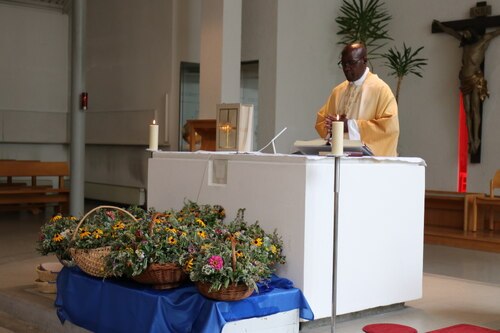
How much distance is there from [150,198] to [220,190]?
0.88 metres

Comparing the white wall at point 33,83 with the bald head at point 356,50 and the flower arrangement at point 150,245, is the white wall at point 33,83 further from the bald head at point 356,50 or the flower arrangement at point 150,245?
the flower arrangement at point 150,245

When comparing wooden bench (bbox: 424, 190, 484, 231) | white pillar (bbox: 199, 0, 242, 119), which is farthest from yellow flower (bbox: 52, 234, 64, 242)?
wooden bench (bbox: 424, 190, 484, 231)

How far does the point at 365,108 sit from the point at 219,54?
4.93 m

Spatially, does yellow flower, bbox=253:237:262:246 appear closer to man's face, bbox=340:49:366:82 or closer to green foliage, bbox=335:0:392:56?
man's face, bbox=340:49:366:82

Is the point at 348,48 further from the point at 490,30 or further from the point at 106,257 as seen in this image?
the point at 490,30

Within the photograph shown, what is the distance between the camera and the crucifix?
393 inches

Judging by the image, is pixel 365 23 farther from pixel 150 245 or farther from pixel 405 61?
pixel 150 245

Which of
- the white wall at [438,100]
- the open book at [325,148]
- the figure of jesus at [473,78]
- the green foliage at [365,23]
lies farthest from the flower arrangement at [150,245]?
the green foliage at [365,23]

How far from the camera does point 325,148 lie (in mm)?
4824

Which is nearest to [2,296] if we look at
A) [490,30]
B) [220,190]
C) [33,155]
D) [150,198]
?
[150,198]

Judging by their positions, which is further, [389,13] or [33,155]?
[33,155]

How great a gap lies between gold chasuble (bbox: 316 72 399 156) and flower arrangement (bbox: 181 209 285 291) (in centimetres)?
122

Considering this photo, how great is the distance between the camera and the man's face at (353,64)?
17.4 ft

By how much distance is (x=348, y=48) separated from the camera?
5.30 meters
